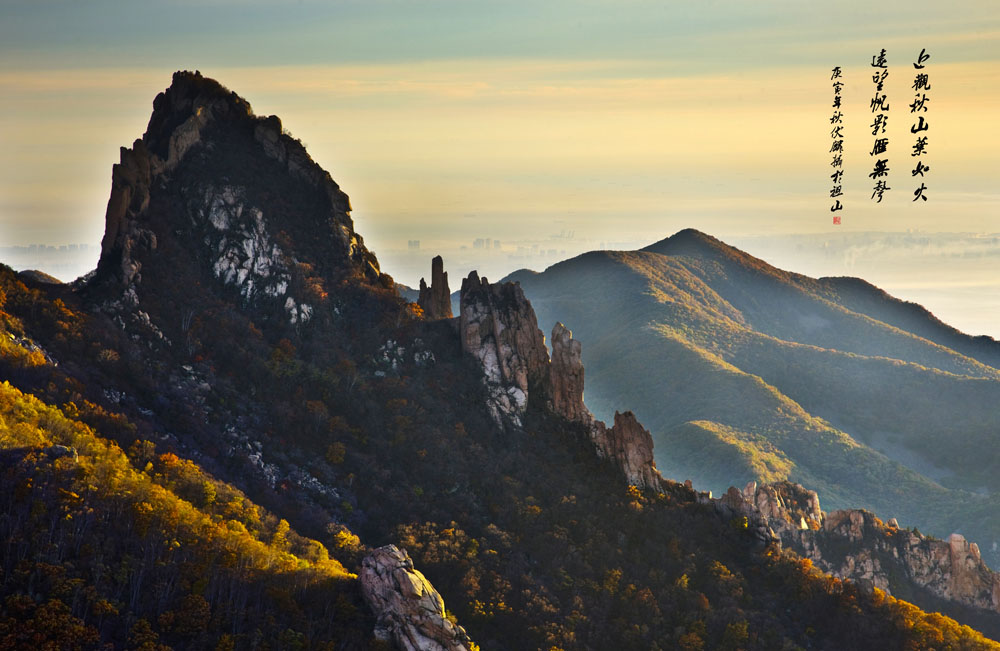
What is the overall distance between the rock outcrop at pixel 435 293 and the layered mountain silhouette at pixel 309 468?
65 cm

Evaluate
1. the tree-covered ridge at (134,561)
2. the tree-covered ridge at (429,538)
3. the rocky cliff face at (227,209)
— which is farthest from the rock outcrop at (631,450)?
the rocky cliff face at (227,209)

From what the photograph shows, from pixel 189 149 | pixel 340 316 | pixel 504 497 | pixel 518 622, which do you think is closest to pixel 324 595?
pixel 518 622

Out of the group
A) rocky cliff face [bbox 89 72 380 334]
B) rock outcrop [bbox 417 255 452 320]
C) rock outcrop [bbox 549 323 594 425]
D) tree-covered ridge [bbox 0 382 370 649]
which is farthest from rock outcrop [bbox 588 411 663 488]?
rocky cliff face [bbox 89 72 380 334]

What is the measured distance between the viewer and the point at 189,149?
17825 cm

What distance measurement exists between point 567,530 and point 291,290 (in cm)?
5553

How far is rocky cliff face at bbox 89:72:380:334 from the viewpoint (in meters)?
162

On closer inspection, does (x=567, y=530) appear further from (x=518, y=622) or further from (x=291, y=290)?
(x=291, y=290)

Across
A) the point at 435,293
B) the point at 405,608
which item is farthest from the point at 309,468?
the point at 435,293

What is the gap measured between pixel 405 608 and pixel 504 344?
57252 mm

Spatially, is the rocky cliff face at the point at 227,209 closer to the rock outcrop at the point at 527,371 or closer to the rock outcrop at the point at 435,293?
the rock outcrop at the point at 435,293

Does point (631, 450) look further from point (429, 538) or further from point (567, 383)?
point (429, 538)

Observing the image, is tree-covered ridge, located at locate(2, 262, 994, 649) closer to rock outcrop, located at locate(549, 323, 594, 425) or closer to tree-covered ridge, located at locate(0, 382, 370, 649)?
tree-covered ridge, located at locate(0, 382, 370, 649)

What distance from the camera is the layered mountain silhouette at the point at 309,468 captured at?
11888 cm

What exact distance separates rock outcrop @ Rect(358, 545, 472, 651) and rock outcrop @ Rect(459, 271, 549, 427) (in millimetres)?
45065
